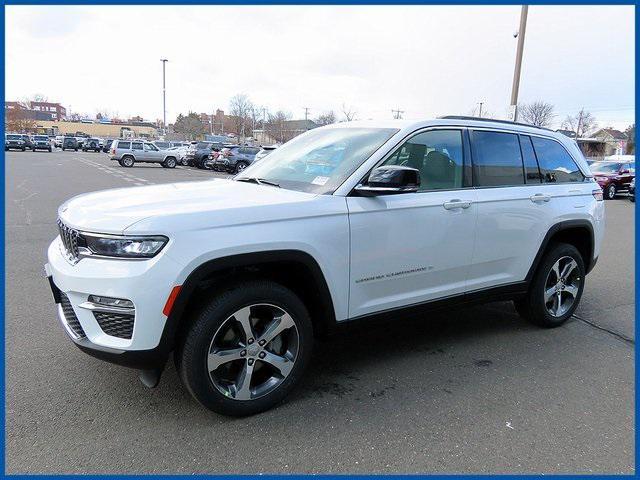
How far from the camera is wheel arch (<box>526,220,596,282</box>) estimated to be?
4.50 meters

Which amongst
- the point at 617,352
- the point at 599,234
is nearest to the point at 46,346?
the point at 617,352

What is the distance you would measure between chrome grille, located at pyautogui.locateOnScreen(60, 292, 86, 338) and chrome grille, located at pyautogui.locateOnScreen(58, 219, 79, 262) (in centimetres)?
25

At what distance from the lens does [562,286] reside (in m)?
4.77

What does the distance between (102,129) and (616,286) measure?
129 meters

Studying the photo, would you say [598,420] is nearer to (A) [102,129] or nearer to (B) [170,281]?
(B) [170,281]

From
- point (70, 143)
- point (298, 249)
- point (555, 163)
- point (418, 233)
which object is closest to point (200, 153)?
point (555, 163)

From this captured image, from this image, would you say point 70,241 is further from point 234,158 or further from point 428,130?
point 234,158

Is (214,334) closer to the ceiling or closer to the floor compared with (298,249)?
closer to the floor

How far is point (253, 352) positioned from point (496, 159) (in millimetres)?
2661

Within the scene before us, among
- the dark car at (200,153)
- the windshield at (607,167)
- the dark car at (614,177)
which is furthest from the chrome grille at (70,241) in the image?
the dark car at (200,153)

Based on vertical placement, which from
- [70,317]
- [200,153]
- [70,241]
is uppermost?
[70,241]

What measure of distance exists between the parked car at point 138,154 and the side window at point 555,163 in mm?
30356

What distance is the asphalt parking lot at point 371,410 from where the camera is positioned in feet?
8.87

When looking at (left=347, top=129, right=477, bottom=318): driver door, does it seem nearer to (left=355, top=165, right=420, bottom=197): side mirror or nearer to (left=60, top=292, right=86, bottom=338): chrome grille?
(left=355, top=165, right=420, bottom=197): side mirror
